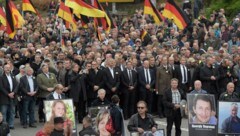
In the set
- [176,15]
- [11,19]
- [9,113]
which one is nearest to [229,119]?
[9,113]

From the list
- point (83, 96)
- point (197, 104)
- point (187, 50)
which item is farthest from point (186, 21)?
point (197, 104)

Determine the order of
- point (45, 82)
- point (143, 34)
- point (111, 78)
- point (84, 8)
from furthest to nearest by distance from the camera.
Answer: point (143, 34), point (84, 8), point (111, 78), point (45, 82)

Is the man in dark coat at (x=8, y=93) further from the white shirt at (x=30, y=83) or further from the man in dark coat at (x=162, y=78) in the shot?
the man in dark coat at (x=162, y=78)

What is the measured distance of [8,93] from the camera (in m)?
23.2

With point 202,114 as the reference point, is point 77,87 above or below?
above

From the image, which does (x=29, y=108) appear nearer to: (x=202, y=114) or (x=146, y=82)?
(x=146, y=82)

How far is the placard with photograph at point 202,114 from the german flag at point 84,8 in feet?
30.4

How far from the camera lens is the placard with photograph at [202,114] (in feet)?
62.2

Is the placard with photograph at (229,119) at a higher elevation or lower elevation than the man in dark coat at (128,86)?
lower

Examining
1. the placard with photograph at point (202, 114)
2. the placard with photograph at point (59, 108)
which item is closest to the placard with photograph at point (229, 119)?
the placard with photograph at point (202, 114)

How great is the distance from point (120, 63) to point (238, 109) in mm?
7288

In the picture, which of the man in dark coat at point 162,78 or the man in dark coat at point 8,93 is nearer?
the man in dark coat at point 8,93

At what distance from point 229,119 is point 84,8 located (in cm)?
1010

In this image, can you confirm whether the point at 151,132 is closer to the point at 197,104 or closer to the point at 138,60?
the point at 197,104
